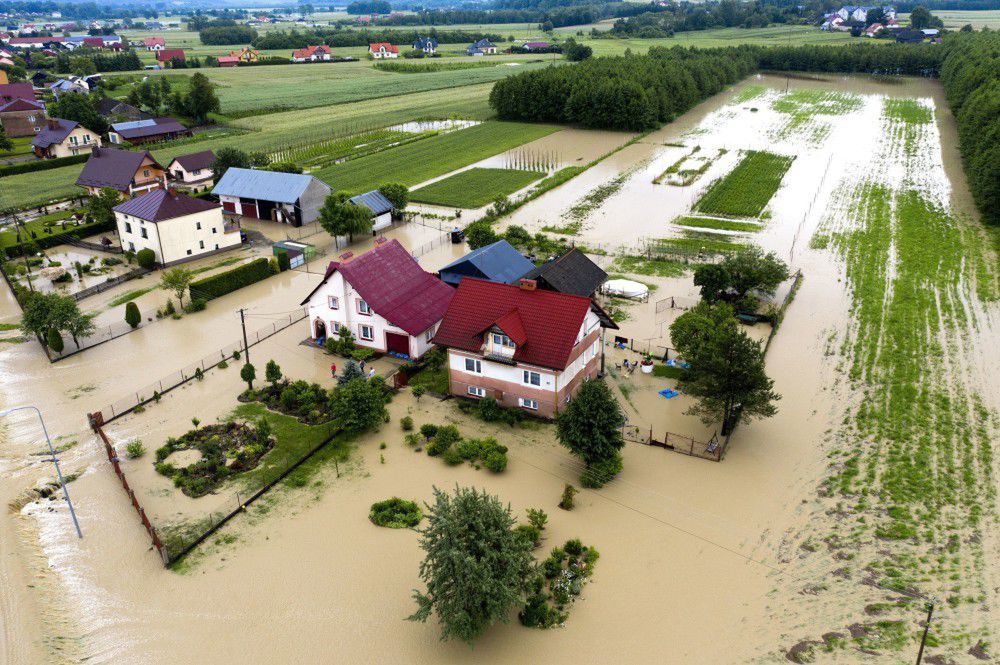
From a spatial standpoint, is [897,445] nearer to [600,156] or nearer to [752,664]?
[752,664]

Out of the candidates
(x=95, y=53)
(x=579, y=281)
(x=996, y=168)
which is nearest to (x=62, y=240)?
(x=579, y=281)

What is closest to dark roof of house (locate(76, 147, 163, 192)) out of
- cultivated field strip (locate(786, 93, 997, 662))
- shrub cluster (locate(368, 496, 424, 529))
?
shrub cluster (locate(368, 496, 424, 529))

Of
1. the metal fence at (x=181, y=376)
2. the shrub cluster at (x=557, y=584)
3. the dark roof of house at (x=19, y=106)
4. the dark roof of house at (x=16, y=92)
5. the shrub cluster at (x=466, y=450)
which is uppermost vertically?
the dark roof of house at (x=16, y=92)

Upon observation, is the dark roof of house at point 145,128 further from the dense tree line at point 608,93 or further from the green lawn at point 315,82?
the dense tree line at point 608,93

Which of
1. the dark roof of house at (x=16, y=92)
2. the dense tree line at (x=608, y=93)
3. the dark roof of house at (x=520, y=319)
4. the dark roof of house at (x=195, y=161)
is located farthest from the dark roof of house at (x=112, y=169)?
the dense tree line at (x=608, y=93)

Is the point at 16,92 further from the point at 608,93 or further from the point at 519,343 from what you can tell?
the point at 519,343

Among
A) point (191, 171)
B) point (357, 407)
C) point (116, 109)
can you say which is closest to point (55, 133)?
point (116, 109)
